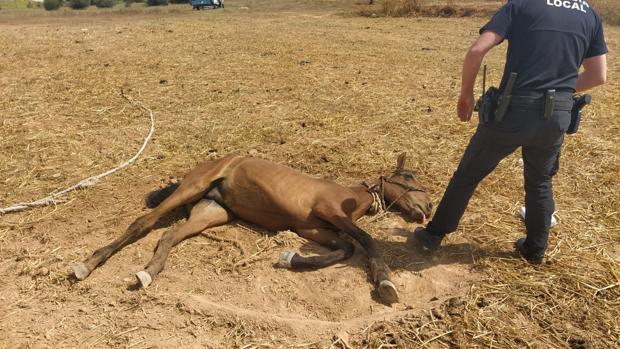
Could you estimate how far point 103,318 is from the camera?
345 cm

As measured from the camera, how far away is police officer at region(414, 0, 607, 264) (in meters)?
3.24

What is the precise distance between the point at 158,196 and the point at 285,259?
5.75 ft

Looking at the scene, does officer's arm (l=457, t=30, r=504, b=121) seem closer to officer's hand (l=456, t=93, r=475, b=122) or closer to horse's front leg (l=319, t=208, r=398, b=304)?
officer's hand (l=456, t=93, r=475, b=122)

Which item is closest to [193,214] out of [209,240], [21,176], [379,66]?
[209,240]

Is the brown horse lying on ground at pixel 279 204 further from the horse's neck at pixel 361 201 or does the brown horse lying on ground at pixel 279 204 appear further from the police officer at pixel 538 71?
the police officer at pixel 538 71

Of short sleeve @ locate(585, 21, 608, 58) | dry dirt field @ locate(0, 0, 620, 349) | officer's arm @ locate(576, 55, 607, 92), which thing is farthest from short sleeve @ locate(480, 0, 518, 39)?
dry dirt field @ locate(0, 0, 620, 349)

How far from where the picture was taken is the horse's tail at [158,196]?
4973 mm

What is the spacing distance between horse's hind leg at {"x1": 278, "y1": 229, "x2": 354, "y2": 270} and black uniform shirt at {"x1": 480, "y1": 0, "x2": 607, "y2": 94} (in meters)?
1.88

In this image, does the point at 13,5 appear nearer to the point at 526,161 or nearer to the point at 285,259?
the point at 285,259

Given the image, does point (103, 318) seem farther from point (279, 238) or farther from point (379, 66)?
point (379, 66)

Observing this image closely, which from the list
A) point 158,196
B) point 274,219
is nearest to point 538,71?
point 274,219

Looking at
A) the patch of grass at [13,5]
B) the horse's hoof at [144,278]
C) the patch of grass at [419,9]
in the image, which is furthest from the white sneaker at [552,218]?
the patch of grass at [13,5]

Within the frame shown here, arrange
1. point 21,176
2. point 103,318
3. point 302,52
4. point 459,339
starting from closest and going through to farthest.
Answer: point 459,339 < point 103,318 < point 21,176 < point 302,52

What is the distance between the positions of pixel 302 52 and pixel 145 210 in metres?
8.18
